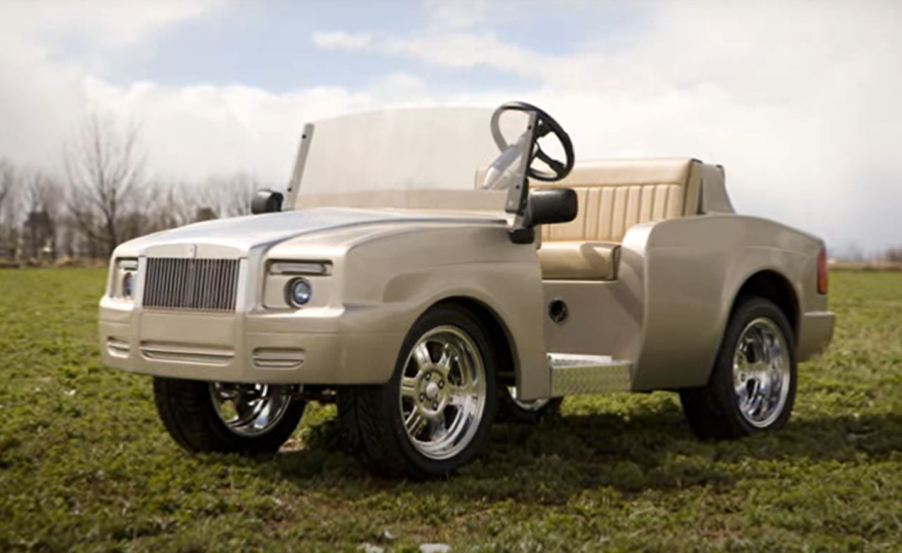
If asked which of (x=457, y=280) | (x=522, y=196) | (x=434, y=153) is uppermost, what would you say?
(x=434, y=153)

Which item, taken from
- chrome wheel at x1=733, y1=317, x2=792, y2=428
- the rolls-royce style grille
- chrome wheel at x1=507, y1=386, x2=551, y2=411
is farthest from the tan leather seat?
the rolls-royce style grille

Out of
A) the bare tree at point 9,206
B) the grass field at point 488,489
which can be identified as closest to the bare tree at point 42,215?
the bare tree at point 9,206

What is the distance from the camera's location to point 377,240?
632cm

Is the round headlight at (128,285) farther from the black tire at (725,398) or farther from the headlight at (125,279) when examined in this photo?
the black tire at (725,398)

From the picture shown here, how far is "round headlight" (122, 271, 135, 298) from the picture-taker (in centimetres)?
702

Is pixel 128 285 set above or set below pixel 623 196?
below

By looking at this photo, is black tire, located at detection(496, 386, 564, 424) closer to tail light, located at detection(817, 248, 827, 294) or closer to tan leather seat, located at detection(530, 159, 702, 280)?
tan leather seat, located at detection(530, 159, 702, 280)

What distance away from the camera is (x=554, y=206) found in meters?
6.90

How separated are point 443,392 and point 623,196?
263 centimetres

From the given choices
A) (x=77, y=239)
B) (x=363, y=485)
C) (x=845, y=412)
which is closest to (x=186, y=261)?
(x=363, y=485)

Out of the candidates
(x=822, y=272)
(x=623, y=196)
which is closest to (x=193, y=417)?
(x=623, y=196)

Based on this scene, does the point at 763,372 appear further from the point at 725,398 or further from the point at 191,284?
the point at 191,284

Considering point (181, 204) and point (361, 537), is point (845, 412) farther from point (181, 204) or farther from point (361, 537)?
point (181, 204)

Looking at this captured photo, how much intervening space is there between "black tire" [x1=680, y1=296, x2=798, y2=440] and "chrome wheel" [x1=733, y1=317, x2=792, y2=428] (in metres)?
0.10
